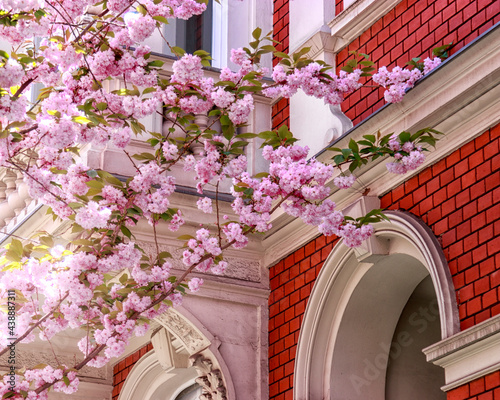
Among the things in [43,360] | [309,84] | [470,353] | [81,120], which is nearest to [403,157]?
[309,84]

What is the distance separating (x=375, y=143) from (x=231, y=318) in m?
2.08

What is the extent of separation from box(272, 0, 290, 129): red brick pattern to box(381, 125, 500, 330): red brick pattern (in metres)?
2.17

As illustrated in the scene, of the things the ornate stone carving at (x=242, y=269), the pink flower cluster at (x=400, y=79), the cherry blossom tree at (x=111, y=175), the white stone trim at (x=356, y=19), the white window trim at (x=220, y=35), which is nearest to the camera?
the cherry blossom tree at (x=111, y=175)

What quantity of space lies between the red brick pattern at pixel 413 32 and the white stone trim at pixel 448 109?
40 centimetres

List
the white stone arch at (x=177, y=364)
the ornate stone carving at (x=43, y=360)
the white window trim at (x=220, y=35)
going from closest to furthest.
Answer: the white stone arch at (x=177, y=364) → the white window trim at (x=220, y=35) → the ornate stone carving at (x=43, y=360)

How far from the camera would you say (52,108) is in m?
6.84

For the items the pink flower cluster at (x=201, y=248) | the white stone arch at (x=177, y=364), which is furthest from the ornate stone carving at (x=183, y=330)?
the pink flower cluster at (x=201, y=248)

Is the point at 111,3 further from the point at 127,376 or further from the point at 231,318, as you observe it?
the point at 127,376

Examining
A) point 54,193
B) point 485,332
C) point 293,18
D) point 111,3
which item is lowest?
point 485,332

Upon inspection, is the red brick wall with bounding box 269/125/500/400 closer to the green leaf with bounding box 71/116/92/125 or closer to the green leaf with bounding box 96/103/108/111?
the green leaf with bounding box 96/103/108/111

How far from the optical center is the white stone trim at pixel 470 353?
6.79 meters

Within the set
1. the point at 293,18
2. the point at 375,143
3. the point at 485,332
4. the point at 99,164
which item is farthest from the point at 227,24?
the point at 485,332

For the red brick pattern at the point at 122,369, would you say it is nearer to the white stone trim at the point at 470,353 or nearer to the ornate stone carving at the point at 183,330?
the ornate stone carving at the point at 183,330

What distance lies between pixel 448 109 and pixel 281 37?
9.14 ft
